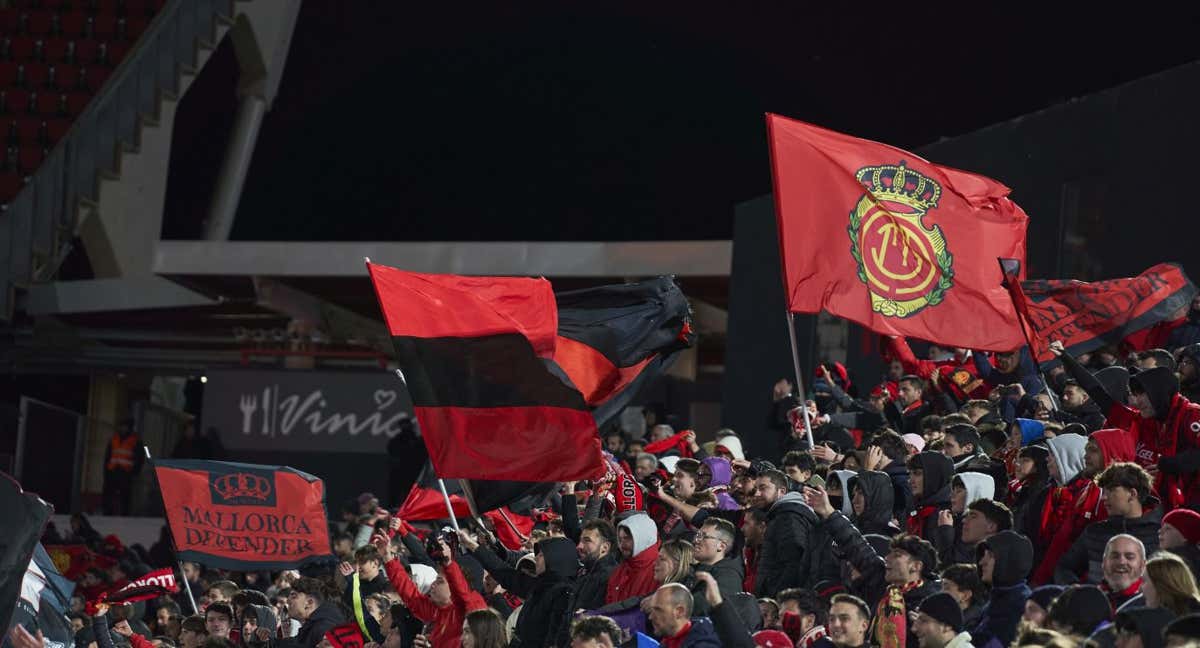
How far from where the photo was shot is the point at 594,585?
8.38 meters

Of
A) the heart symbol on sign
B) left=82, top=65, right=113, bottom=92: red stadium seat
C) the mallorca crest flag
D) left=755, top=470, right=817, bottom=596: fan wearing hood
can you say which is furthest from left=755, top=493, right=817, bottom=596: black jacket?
left=82, top=65, right=113, bottom=92: red stadium seat

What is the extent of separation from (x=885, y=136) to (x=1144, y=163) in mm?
8740

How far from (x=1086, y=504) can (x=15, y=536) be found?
437cm

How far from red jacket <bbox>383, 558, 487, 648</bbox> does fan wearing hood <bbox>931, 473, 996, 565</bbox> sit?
2.20m

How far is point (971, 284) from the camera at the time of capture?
10.2 metres

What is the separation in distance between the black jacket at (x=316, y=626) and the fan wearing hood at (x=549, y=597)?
1628 mm

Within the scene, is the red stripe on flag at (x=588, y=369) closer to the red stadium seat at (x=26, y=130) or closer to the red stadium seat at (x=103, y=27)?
the red stadium seat at (x=26, y=130)

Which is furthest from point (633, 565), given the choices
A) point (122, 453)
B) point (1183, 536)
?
point (122, 453)

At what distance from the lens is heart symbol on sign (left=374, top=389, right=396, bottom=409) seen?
67.0 feet

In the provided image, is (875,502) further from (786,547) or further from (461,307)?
(461,307)

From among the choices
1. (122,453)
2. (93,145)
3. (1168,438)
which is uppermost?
(93,145)

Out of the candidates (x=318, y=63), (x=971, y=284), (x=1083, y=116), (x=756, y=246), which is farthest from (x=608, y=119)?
(x=971, y=284)

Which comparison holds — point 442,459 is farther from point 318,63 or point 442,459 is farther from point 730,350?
point 318,63

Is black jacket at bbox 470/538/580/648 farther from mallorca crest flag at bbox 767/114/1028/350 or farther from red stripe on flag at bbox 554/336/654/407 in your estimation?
mallorca crest flag at bbox 767/114/1028/350
